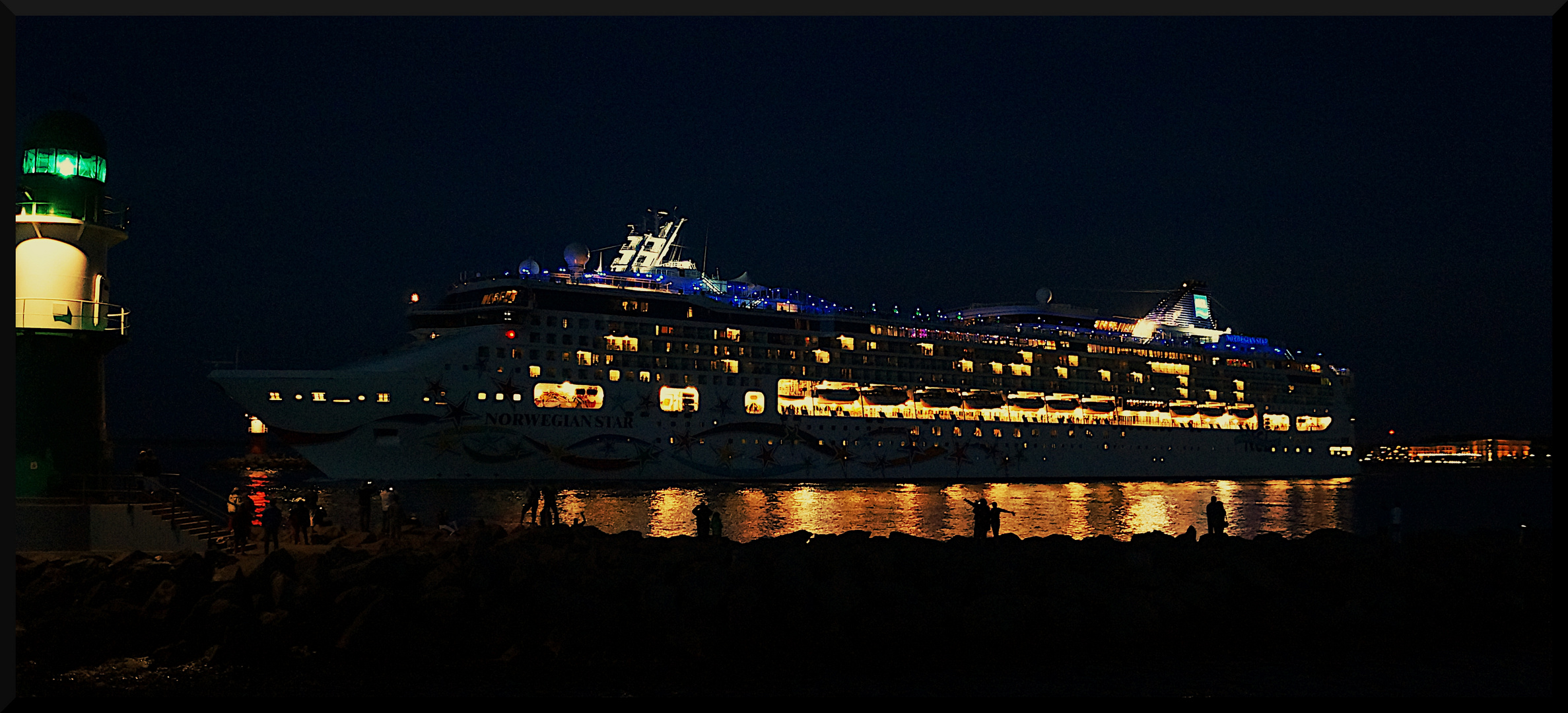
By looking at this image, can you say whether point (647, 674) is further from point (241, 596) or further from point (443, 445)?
point (443, 445)

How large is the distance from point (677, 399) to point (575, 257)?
686 cm

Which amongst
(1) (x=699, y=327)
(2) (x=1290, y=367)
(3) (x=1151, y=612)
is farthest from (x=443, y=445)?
(2) (x=1290, y=367)

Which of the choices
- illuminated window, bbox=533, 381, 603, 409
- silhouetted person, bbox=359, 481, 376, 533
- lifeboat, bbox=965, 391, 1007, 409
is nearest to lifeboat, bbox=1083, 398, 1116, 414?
lifeboat, bbox=965, 391, 1007, 409

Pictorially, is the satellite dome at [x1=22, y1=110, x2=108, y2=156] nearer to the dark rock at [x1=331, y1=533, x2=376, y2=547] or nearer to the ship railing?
the ship railing

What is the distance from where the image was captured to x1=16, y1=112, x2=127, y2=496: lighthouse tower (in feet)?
40.5

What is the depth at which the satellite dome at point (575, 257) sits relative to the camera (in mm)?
45281

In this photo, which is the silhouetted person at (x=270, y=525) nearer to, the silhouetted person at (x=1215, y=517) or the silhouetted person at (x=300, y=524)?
the silhouetted person at (x=300, y=524)

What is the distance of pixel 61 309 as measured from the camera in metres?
12.4

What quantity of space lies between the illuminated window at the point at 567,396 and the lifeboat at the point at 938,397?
1557cm

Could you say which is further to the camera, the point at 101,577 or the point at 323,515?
the point at 323,515

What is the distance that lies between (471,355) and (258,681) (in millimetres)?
30392

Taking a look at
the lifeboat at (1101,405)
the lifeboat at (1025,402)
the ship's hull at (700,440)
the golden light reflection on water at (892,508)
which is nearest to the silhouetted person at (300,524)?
the golden light reflection on water at (892,508)

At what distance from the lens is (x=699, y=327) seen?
46312 mm

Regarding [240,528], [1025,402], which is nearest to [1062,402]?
[1025,402]
